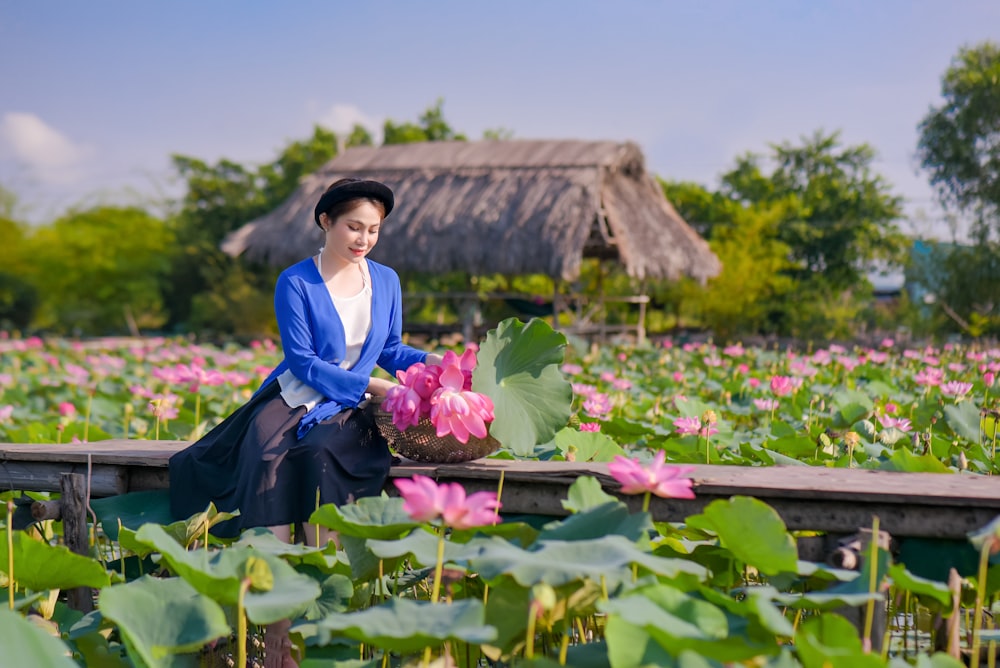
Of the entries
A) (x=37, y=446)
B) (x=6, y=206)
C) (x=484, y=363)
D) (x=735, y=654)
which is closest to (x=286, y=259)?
(x=37, y=446)

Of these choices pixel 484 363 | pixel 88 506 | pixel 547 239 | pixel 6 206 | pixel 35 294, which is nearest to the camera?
pixel 484 363

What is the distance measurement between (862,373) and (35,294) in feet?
74.7

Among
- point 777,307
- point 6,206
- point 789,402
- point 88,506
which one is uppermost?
point 6,206

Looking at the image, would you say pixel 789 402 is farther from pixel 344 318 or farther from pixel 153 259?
pixel 153 259

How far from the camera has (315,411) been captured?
249cm

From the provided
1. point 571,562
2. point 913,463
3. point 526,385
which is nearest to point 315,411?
point 526,385

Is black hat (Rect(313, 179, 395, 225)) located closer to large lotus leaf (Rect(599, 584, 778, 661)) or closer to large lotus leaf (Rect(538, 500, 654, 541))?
large lotus leaf (Rect(538, 500, 654, 541))

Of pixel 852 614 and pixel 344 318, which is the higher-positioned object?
pixel 344 318

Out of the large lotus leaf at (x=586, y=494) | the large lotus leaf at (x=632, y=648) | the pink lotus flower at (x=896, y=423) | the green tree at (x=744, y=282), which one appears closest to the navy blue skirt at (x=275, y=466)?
the large lotus leaf at (x=586, y=494)

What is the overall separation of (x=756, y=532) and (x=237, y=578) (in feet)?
2.71

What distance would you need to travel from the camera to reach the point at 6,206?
26.6 m

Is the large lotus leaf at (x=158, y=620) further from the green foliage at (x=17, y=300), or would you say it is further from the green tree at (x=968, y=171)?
the green foliage at (x=17, y=300)

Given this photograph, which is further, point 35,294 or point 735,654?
point 35,294

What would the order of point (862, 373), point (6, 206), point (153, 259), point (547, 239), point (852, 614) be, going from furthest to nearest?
point (6, 206), point (153, 259), point (547, 239), point (862, 373), point (852, 614)
